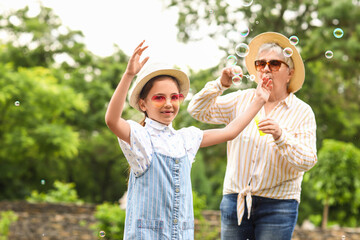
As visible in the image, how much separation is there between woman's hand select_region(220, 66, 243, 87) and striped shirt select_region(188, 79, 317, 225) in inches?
1.2

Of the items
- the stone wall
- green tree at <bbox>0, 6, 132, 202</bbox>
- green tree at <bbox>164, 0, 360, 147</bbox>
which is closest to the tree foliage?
green tree at <bbox>164, 0, 360, 147</bbox>

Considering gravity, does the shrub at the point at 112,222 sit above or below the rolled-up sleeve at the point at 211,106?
below

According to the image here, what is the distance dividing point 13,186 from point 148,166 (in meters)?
18.0

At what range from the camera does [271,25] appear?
1152 cm

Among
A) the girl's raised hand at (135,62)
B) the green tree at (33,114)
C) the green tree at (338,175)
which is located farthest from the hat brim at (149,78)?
the green tree at (33,114)

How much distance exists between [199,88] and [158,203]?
8989 millimetres

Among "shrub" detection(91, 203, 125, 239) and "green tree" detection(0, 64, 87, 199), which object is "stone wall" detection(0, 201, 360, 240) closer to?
"shrub" detection(91, 203, 125, 239)

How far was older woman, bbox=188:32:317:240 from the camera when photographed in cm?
260

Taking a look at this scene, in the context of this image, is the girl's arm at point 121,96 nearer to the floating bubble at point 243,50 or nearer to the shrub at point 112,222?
the floating bubble at point 243,50

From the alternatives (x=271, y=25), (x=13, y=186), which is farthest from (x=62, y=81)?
(x=271, y=25)

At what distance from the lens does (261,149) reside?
8.64ft

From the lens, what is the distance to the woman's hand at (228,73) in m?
2.49

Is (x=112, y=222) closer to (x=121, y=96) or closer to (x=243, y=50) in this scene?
(x=243, y=50)

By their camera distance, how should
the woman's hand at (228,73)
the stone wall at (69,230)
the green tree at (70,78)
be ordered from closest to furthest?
the woman's hand at (228,73) < the stone wall at (69,230) < the green tree at (70,78)
